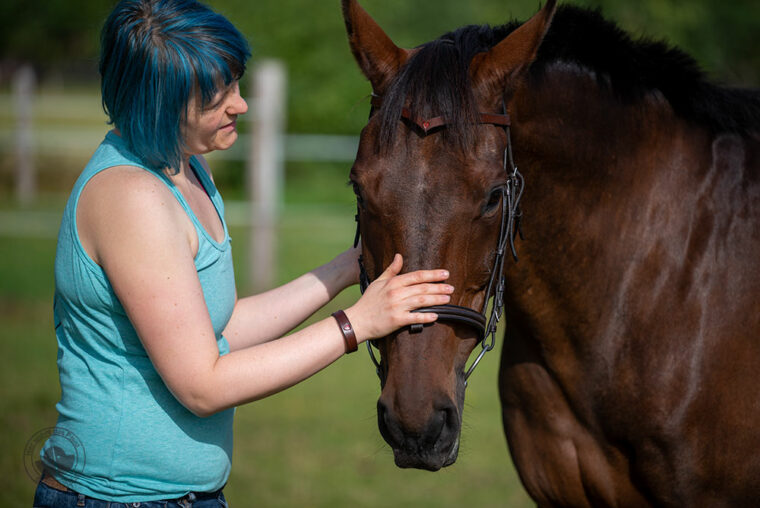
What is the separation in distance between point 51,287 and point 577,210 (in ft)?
27.1

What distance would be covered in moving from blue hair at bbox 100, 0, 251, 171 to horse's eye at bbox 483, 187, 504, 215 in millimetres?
771

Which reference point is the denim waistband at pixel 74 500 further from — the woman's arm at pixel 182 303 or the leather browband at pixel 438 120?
the leather browband at pixel 438 120

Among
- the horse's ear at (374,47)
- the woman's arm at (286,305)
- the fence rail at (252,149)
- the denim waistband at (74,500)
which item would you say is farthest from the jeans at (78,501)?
the fence rail at (252,149)

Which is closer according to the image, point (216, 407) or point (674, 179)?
point (216, 407)

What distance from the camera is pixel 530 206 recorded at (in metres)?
2.35

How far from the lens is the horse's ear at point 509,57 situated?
209 cm

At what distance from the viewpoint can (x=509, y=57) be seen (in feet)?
6.95

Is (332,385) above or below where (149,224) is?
below

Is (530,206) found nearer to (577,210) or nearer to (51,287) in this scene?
(577,210)

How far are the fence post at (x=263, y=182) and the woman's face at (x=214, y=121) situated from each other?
6.87 meters

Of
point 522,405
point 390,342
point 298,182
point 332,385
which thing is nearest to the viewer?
point 390,342

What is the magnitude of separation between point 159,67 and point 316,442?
3855mm

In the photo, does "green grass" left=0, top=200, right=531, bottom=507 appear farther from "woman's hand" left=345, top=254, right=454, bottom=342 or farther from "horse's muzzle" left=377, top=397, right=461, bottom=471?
"woman's hand" left=345, top=254, right=454, bottom=342

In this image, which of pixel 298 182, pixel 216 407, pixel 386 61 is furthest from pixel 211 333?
pixel 298 182
